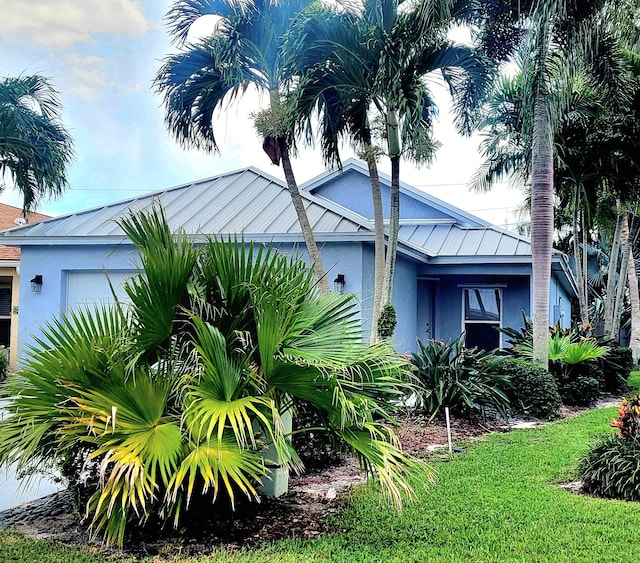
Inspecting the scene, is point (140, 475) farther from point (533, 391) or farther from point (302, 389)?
point (533, 391)

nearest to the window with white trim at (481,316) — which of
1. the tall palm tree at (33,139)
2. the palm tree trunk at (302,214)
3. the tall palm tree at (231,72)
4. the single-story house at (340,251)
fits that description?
the single-story house at (340,251)

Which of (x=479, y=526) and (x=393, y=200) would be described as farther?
(x=393, y=200)

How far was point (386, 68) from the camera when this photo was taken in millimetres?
9773

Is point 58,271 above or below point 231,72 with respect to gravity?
below

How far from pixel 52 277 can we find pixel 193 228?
12.2 ft

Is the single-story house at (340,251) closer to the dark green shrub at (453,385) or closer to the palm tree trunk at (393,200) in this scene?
the palm tree trunk at (393,200)

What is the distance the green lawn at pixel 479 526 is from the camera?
4.14 metres

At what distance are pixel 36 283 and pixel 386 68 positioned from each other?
918 centimetres

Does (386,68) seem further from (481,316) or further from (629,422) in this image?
(481,316)

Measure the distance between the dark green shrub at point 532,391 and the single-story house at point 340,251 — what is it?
3133mm

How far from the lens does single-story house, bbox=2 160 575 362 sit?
41.2ft

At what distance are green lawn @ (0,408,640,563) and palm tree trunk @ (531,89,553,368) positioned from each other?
457 cm

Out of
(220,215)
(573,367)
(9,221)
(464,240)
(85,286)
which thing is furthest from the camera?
(9,221)

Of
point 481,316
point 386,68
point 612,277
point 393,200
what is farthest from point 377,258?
point 612,277
